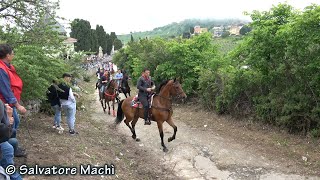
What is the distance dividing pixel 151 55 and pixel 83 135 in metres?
11.3

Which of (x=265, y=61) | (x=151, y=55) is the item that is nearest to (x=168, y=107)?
(x=265, y=61)

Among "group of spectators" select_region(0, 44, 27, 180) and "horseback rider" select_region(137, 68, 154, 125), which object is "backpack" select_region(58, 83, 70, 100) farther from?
"group of spectators" select_region(0, 44, 27, 180)

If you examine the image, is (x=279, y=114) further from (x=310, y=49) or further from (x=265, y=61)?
(x=310, y=49)

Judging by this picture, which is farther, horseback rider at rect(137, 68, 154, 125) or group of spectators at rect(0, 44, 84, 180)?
horseback rider at rect(137, 68, 154, 125)

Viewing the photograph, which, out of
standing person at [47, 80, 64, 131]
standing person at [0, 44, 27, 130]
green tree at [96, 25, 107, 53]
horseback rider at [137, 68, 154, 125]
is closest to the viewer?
standing person at [0, 44, 27, 130]

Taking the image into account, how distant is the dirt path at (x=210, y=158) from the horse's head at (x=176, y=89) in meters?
1.64

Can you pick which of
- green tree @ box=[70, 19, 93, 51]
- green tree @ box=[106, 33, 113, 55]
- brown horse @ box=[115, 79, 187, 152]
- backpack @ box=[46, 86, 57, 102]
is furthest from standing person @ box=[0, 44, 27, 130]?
green tree @ box=[106, 33, 113, 55]

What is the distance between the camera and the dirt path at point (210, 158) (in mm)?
7891

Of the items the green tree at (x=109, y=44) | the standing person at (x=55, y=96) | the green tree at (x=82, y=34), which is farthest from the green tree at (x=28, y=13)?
the green tree at (x=109, y=44)

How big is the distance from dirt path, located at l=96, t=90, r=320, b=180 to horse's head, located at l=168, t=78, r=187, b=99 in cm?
164

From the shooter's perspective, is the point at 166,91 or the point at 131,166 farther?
the point at 166,91

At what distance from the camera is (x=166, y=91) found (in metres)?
10.3

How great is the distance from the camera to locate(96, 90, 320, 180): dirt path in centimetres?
789

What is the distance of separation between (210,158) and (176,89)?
7.66 feet
